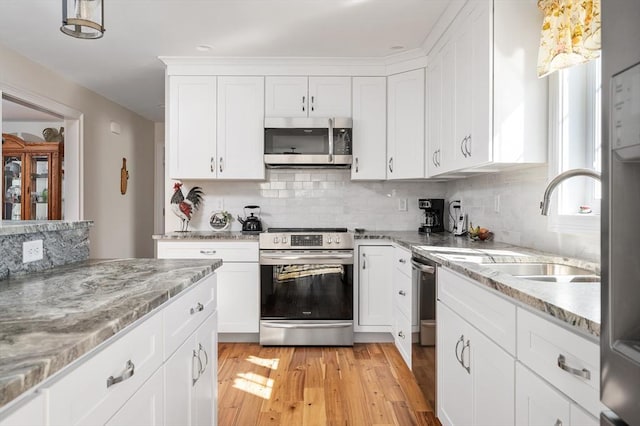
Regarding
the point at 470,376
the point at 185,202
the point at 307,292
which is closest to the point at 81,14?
the point at 470,376

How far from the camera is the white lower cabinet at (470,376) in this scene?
139 cm

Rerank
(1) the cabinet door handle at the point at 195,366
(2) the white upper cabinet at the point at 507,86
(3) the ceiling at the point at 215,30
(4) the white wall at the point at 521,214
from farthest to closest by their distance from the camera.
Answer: (3) the ceiling at the point at 215,30 < (2) the white upper cabinet at the point at 507,86 < (4) the white wall at the point at 521,214 < (1) the cabinet door handle at the point at 195,366

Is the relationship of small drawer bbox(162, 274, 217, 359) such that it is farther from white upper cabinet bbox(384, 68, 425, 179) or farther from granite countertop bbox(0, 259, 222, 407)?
white upper cabinet bbox(384, 68, 425, 179)

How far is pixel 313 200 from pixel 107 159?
281cm

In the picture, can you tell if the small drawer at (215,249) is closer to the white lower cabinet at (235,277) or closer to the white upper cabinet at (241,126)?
the white lower cabinet at (235,277)

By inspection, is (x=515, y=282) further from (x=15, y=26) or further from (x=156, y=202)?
(x=156, y=202)

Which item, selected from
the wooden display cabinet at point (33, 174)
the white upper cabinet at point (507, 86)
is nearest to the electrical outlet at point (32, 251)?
the white upper cabinet at point (507, 86)

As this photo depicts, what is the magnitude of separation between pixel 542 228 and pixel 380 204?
1851mm

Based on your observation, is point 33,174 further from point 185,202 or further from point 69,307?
point 69,307

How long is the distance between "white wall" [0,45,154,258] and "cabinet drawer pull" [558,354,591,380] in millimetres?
4169

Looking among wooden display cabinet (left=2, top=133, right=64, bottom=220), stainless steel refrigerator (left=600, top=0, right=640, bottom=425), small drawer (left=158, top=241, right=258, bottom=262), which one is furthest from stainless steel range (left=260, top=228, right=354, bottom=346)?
wooden display cabinet (left=2, top=133, right=64, bottom=220)

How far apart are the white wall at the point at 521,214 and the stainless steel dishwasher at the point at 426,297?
2.11 ft

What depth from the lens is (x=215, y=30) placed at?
3012 millimetres

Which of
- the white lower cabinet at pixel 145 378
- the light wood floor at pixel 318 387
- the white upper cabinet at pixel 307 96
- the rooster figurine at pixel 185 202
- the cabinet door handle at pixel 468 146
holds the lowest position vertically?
the light wood floor at pixel 318 387
